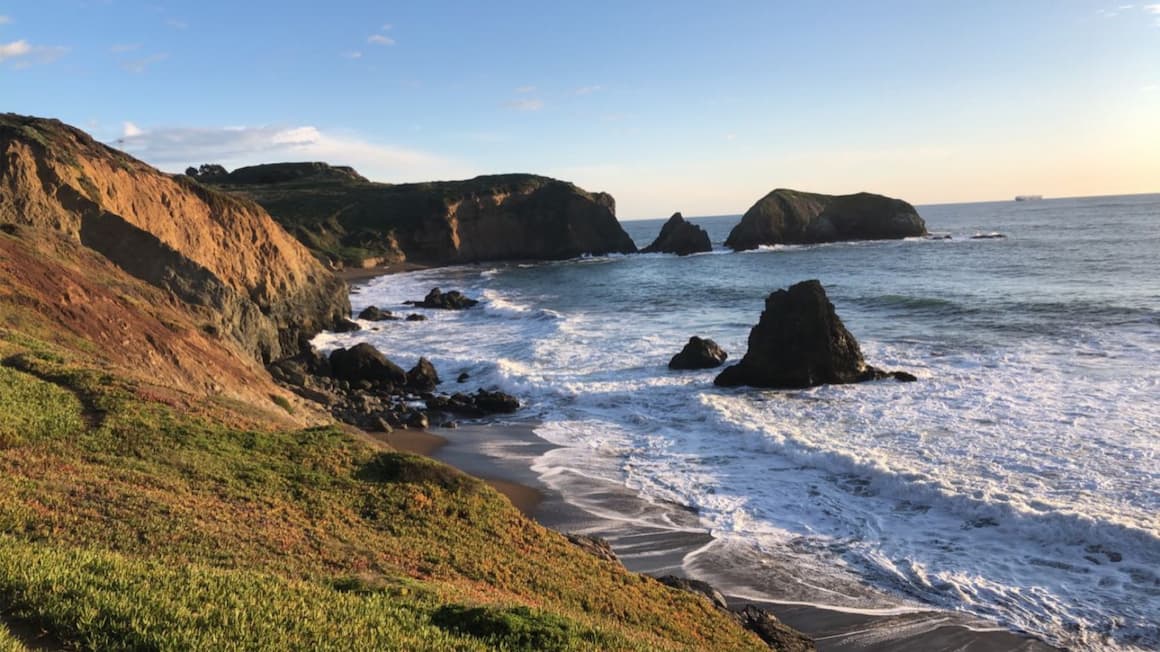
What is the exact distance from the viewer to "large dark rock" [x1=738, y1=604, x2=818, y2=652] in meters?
11.4

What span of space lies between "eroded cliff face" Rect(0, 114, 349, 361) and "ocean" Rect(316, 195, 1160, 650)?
4746 mm

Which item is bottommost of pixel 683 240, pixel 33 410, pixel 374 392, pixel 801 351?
pixel 374 392

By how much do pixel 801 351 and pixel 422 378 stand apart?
14.9 metres

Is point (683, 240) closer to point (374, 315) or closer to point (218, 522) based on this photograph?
point (374, 315)

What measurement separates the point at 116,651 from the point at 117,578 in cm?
137

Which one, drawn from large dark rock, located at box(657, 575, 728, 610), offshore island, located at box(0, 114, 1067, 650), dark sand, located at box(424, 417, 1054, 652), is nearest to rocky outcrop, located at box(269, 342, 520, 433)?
offshore island, located at box(0, 114, 1067, 650)

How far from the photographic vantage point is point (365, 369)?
3139 cm

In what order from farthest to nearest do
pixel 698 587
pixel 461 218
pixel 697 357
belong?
pixel 461 218 < pixel 697 357 < pixel 698 587

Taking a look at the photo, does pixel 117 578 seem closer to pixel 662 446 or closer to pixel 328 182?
pixel 662 446

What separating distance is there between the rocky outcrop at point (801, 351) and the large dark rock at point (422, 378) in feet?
37.5

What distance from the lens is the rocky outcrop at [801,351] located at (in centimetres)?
2895

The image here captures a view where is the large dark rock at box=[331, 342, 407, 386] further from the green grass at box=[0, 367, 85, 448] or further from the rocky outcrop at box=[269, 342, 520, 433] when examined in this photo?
the green grass at box=[0, 367, 85, 448]

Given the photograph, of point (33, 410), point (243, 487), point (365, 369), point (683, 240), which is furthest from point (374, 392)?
point (683, 240)

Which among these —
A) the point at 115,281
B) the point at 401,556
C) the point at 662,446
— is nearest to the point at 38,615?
the point at 401,556
